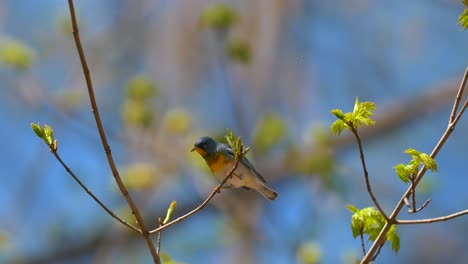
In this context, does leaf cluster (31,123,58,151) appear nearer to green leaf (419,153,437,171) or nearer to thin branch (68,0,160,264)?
thin branch (68,0,160,264)

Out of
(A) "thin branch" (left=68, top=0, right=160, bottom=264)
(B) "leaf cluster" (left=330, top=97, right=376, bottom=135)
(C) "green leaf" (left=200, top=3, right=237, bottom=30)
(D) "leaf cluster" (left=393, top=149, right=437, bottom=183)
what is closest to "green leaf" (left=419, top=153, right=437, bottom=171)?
(D) "leaf cluster" (left=393, top=149, right=437, bottom=183)

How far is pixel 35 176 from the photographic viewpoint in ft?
19.7

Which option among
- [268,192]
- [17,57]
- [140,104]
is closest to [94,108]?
[268,192]

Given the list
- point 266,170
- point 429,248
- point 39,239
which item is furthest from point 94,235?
point 429,248

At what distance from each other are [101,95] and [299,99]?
2.00 meters

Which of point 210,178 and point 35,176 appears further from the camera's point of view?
point 35,176

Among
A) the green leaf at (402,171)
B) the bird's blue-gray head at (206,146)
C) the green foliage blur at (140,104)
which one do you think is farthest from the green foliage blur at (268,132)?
the green leaf at (402,171)

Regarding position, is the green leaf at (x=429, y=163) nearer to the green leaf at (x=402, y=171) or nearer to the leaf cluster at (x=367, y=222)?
the green leaf at (x=402, y=171)

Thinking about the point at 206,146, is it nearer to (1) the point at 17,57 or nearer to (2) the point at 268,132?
(2) the point at 268,132

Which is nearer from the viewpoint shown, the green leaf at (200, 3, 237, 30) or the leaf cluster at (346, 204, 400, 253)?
the leaf cluster at (346, 204, 400, 253)

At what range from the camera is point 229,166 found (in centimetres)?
316

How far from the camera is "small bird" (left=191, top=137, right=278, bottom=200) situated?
3.09 meters

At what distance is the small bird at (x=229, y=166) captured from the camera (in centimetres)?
309

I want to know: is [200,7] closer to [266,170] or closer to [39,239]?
[266,170]
